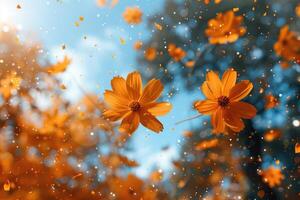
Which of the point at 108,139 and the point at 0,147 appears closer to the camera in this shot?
the point at 0,147

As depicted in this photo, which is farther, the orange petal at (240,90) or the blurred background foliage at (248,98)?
the blurred background foliage at (248,98)

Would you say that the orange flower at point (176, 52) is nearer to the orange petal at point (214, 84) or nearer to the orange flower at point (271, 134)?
the orange flower at point (271, 134)

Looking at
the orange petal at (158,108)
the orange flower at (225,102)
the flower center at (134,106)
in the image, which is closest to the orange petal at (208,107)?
the orange flower at (225,102)

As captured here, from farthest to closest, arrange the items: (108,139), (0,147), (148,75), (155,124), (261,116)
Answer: (148,75) < (261,116) < (108,139) < (0,147) < (155,124)

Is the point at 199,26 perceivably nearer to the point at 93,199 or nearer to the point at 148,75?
the point at 148,75

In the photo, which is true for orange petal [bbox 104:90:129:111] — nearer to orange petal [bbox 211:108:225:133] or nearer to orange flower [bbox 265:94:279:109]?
orange petal [bbox 211:108:225:133]

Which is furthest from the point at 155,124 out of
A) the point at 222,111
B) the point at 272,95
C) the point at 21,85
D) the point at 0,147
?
the point at 21,85
